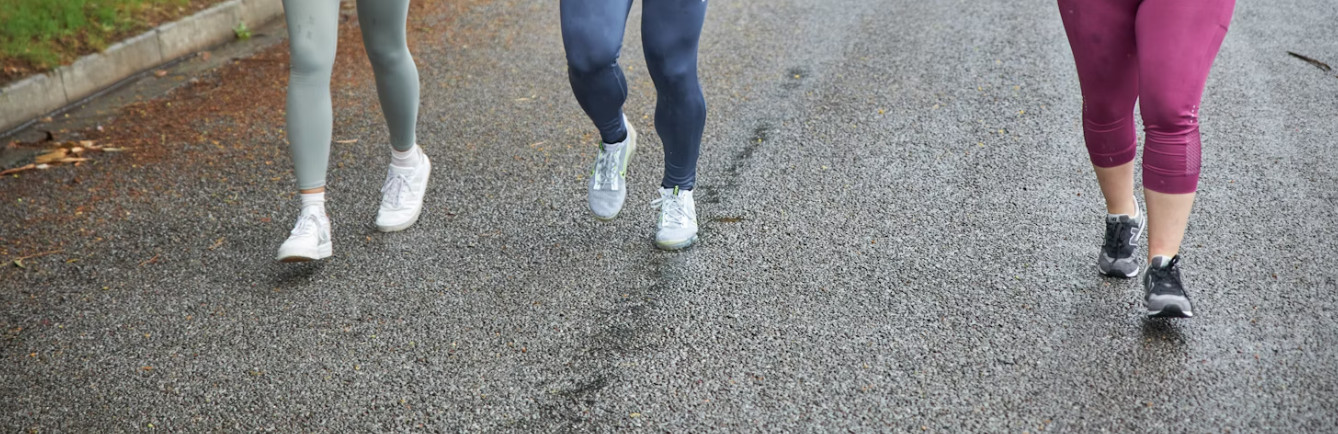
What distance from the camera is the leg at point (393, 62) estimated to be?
3.72 metres

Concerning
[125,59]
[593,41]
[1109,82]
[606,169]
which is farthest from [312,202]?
[125,59]

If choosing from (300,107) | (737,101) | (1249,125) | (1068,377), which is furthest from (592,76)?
(1249,125)

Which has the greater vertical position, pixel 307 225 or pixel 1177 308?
pixel 1177 308

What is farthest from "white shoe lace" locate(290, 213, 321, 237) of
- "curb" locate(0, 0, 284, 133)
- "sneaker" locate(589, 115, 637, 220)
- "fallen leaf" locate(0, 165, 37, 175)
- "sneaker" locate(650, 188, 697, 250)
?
"curb" locate(0, 0, 284, 133)

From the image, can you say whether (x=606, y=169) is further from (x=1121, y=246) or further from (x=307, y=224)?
(x=1121, y=246)

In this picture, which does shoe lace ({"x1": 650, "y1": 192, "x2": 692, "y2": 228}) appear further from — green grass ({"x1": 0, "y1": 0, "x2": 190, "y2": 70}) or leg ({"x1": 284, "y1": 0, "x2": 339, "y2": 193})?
green grass ({"x1": 0, "y1": 0, "x2": 190, "y2": 70})

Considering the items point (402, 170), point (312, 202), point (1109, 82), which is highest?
point (1109, 82)

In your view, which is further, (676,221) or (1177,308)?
(676,221)

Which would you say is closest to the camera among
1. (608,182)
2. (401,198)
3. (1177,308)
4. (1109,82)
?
(1177,308)

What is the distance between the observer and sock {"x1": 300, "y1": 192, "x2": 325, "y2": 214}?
3.66m

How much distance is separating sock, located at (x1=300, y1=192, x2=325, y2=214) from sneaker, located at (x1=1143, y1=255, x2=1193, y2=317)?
2.63 metres

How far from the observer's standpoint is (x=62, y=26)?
6148 millimetres

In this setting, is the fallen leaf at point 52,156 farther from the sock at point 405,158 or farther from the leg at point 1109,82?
the leg at point 1109,82

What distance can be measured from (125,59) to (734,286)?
4371 millimetres
